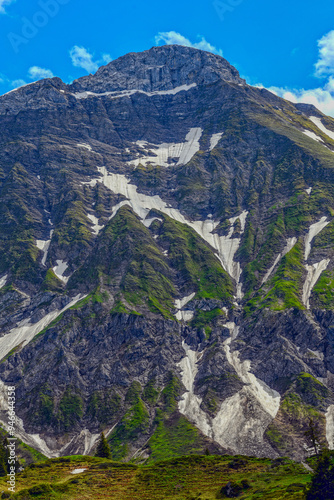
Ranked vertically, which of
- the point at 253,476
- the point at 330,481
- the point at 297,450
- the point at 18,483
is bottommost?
the point at 297,450

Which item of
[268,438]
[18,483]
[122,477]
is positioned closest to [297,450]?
[268,438]

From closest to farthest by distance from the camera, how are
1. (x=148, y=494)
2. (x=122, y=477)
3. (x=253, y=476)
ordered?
(x=148, y=494), (x=253, y=476), (x=122, y=477)

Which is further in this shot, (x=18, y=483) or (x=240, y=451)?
(x=240, y=451)

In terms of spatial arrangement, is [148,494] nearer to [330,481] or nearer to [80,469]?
[80,469]

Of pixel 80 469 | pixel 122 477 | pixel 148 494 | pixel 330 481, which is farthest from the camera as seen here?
pixel 80 469

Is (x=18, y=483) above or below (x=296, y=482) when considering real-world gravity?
above

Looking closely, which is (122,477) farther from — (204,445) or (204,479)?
(204,445)

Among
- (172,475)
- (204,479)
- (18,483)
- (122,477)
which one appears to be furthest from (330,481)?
(18,483)
